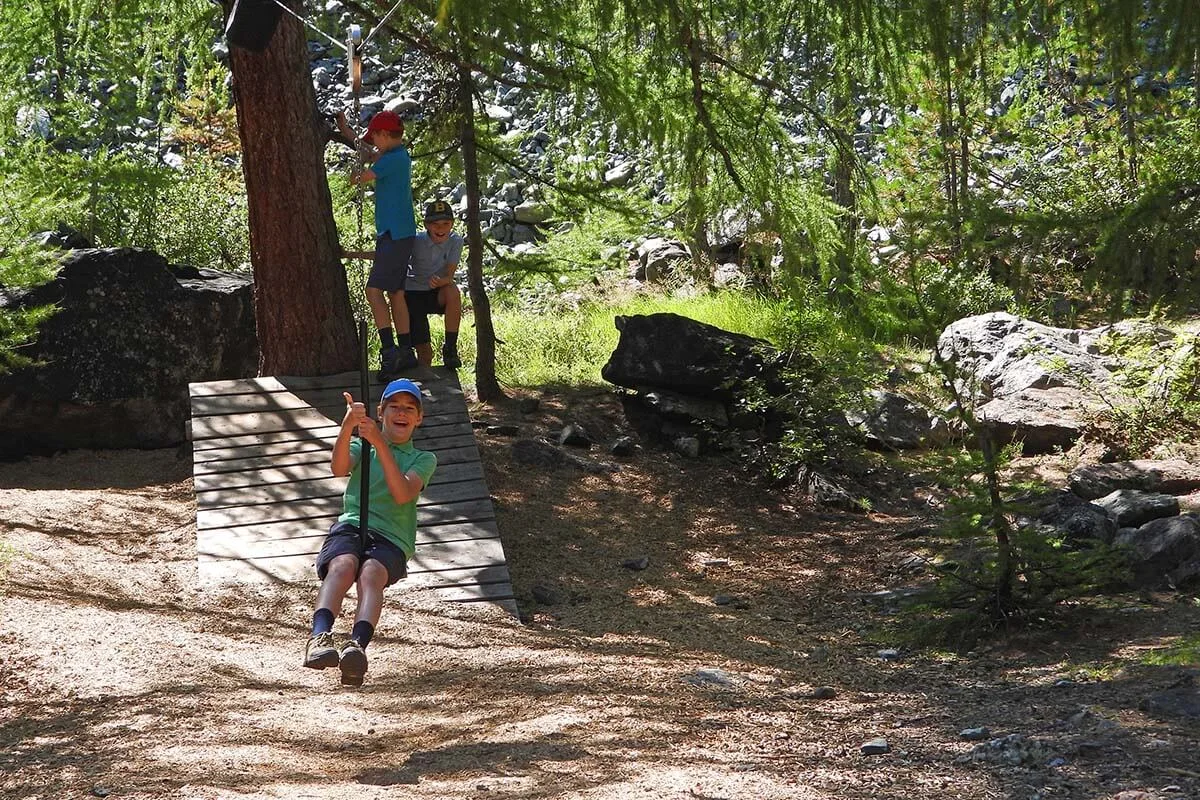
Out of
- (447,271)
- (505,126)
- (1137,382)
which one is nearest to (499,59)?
(447,271)

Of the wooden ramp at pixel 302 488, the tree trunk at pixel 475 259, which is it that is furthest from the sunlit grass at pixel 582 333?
the wooden ramp at pixel 302 488

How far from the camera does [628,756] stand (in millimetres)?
4676

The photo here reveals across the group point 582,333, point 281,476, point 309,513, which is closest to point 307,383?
point 281,476

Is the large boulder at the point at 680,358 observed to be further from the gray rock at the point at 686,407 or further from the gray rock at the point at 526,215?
the gray rock at the point at 526,215

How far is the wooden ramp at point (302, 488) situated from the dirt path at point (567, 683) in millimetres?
247

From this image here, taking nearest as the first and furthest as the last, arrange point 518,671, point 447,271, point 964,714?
point 964,714 < point 518,671 < point 447,271

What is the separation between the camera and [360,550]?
5238mm

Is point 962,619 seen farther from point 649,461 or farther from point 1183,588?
point 649,461

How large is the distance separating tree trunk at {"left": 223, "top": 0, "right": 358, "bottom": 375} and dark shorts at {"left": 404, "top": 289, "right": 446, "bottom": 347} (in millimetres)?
514

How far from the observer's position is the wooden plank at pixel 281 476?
26.4 feet

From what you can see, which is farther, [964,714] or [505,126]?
[505,126]

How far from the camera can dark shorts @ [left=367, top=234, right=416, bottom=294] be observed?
8.48 metres

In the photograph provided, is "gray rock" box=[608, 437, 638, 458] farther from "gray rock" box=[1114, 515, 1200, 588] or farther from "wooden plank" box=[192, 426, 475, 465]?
"gray rock" box=[1114, 515, 1200, 588]

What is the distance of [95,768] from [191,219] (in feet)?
32.0
